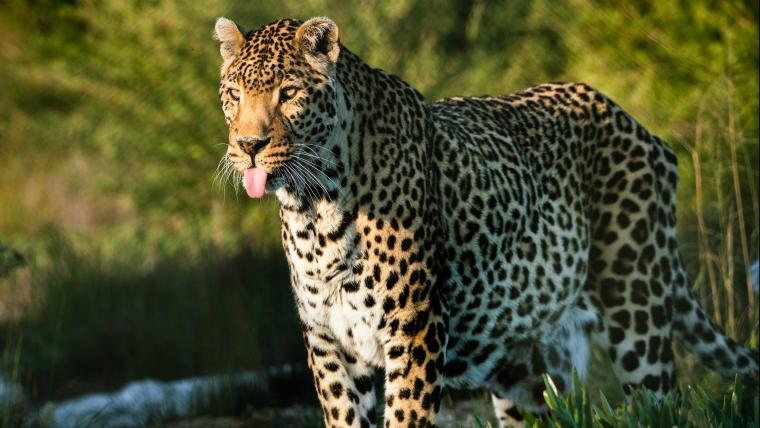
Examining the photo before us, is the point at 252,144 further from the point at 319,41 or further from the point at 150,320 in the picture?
the point at 150,320

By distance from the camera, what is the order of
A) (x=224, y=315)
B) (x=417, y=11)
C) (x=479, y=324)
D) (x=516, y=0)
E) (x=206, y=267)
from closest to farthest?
(x=479, y=324) < (x=224, y=315) < (x=206, y=267) < (x=417, y=11) < (x=516, y=0)

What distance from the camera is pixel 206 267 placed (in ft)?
32.3

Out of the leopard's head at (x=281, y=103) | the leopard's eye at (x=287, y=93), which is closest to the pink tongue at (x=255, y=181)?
the leopard's head at (x=281, y=103)

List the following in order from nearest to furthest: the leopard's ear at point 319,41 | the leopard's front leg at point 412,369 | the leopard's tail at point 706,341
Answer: the leopard's ear at point 319,41
the leopard's front leg at point 412,369
the leopard's tail at point 706,341

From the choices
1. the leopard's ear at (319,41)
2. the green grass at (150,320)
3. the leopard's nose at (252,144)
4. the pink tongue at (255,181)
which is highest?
the leopard's ear at (319,41)

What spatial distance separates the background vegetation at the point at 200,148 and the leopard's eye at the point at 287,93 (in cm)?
295

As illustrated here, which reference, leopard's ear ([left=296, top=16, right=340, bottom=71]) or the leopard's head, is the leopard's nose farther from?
leopard's ear ([left=296, top=16, right=340, bottom=71])

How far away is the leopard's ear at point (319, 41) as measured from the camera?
4.77 metres

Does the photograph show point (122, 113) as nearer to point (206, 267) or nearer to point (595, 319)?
point (206, 267)

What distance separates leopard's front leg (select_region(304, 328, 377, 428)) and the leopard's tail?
193 centimetres

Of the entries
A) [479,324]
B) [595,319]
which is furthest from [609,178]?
[479,324]

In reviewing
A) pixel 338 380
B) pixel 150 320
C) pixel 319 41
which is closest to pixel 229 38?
pixel 319 41

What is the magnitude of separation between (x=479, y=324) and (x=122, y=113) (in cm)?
884

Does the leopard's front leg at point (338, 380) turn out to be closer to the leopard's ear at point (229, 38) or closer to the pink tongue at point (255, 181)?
the pink tongue at point (255, 181)
